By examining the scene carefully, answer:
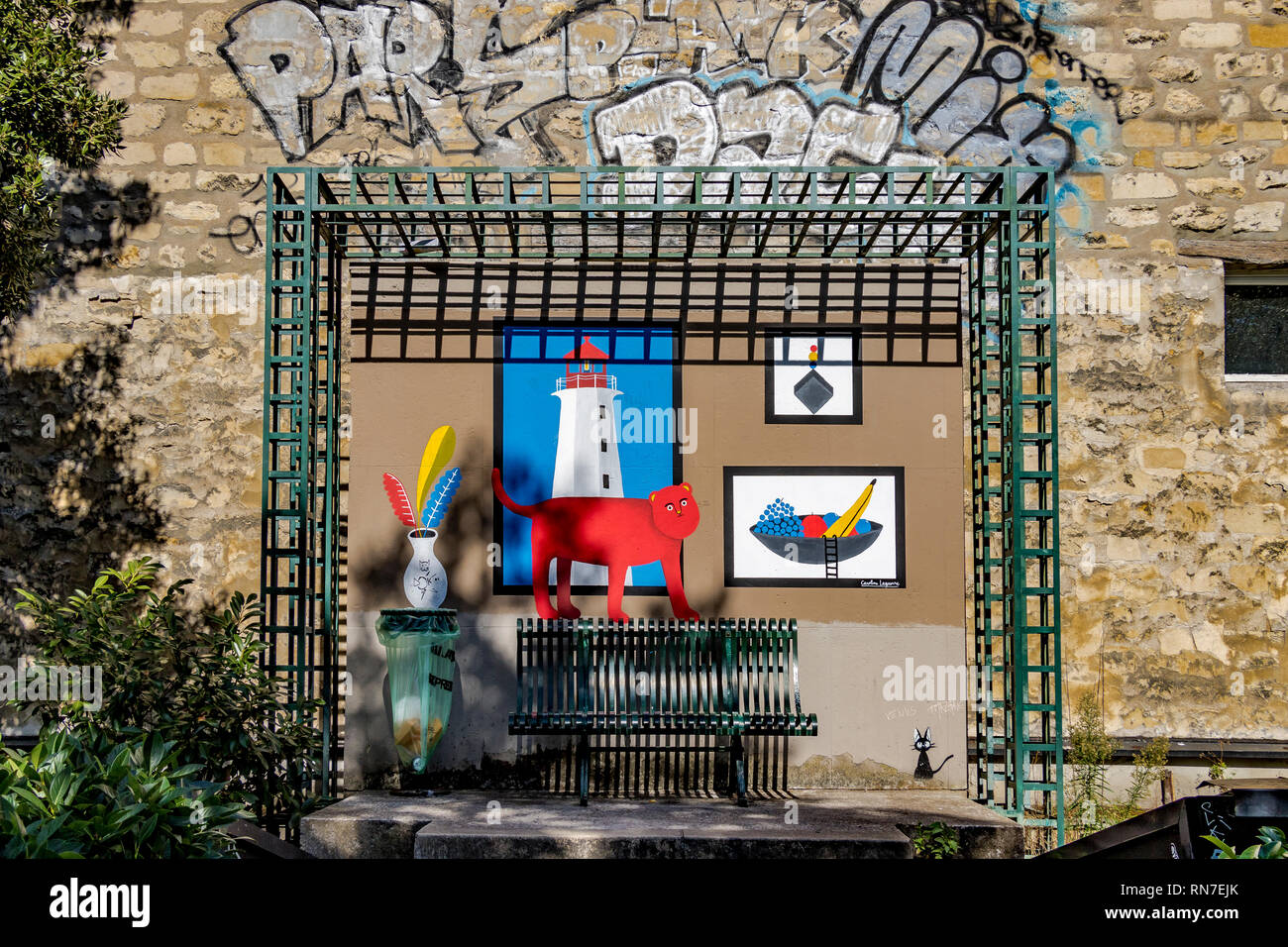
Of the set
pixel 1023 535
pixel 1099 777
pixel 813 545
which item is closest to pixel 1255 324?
pixel 1023 535

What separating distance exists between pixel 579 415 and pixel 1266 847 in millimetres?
4912

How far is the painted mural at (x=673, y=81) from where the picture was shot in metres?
7.56

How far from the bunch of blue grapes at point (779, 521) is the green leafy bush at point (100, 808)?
13.6 feet

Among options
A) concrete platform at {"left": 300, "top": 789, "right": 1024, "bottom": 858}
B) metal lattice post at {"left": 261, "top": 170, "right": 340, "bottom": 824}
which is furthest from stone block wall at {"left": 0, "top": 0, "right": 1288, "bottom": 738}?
concrete platform at {"left": 300, "top": 789, "right": 1024, "bottom": 858}

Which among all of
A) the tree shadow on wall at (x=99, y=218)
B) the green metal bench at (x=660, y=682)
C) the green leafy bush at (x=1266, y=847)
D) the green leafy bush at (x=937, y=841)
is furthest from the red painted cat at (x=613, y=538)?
the green leafy bush at (x=1266, y=847)

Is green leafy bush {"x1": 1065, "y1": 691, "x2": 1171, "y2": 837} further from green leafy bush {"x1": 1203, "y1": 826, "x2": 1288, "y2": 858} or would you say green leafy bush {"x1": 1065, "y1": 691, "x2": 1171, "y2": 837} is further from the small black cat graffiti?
green leafy bush {"x1": 1203, "y1": 826, "x2": 1288, "y2": 858}

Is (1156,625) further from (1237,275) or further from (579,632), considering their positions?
(579,632)

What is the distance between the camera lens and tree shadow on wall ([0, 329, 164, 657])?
24.3 feet

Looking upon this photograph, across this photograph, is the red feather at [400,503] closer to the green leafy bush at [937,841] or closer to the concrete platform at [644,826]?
the concrete platform at [644,826]

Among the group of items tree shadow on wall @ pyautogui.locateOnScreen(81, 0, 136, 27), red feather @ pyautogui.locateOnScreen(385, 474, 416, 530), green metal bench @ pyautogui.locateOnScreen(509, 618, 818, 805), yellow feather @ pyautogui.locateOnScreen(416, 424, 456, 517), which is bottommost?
green metal bench @ pyautogui.locateOnScreen(509, 618, 818, 805)

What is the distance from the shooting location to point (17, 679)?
7199 millimetres

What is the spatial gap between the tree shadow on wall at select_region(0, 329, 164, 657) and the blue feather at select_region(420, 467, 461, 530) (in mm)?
1854

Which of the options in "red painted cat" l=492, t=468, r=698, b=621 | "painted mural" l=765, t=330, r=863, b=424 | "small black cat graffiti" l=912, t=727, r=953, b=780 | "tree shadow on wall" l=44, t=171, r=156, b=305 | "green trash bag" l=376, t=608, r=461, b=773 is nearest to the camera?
"green trash bag" l=376, t=608, r=461, b=773
